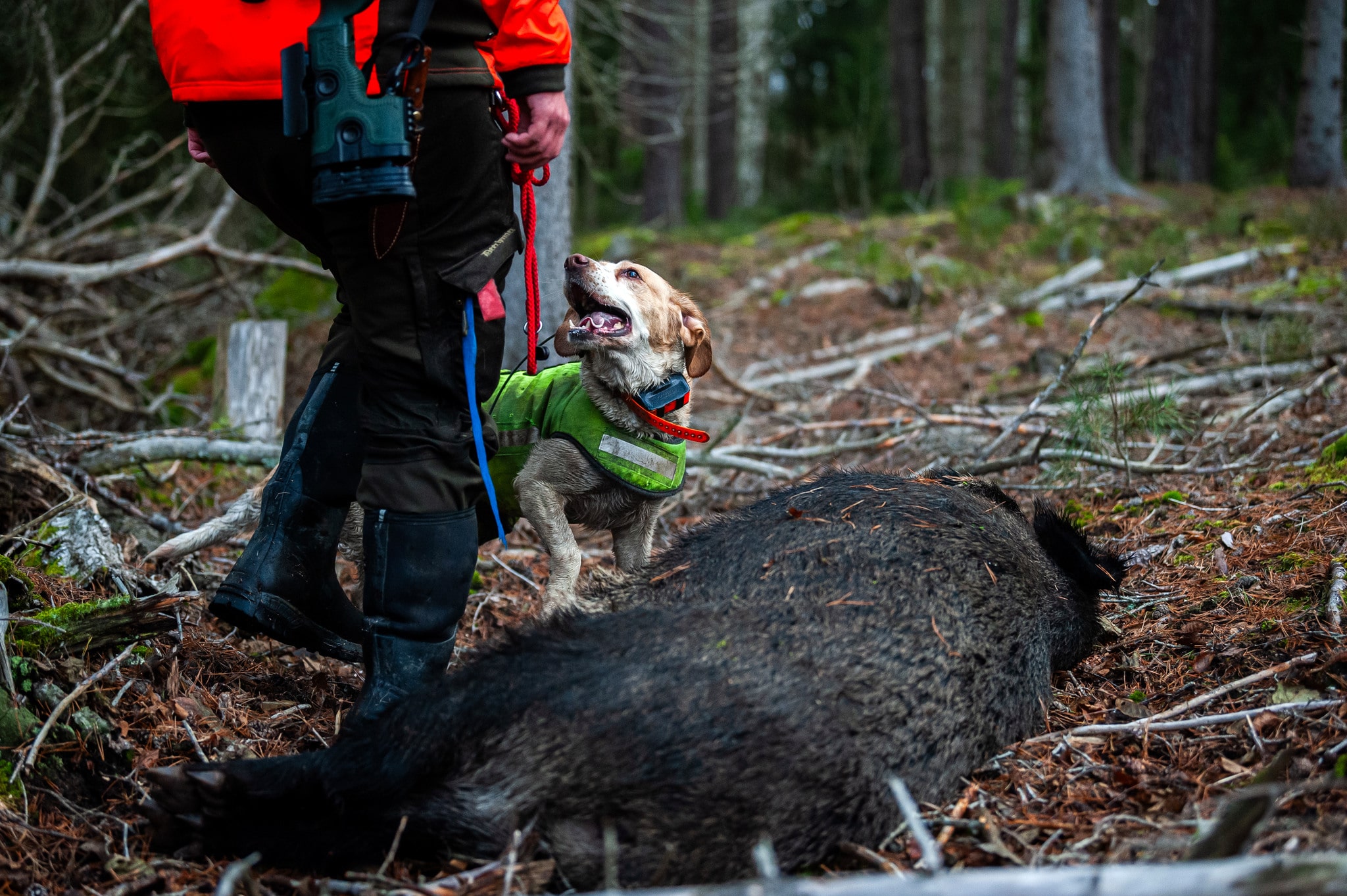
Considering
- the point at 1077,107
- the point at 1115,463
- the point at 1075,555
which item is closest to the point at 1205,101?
the point at 1077,107

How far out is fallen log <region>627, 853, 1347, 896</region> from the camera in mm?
1433

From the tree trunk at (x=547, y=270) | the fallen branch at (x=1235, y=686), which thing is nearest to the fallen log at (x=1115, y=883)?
the fallen branch at (x=1235, y=686)

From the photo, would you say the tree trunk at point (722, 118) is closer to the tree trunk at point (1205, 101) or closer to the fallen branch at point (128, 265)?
the tree trunk at point (1205, 101)

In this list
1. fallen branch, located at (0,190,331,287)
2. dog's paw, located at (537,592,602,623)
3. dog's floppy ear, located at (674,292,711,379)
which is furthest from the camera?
fallen branch, located at (0,190,331,287)

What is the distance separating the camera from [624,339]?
12.4 feet

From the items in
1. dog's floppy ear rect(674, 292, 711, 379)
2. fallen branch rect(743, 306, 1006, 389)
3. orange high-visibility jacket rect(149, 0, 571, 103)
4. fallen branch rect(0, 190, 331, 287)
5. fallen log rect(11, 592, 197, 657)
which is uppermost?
orange high-visibility jacket rect(149, 0, 571, 103)

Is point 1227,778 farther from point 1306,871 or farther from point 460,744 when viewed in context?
point 460,744

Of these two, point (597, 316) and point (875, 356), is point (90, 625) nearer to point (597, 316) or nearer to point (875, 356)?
point (597, 316)

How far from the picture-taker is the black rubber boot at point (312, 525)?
304 centimetres

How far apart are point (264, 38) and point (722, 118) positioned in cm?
1740

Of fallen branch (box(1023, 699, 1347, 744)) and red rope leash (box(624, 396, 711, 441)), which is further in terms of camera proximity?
red rope leash (box(624, 396, 711, 441))

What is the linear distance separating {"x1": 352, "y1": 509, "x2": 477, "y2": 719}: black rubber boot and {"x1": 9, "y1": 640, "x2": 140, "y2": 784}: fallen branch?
0.72m

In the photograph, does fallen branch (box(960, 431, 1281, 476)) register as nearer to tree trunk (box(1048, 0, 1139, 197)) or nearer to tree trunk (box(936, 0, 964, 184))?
tree trunk (box(1048, 0, 1139, 197))

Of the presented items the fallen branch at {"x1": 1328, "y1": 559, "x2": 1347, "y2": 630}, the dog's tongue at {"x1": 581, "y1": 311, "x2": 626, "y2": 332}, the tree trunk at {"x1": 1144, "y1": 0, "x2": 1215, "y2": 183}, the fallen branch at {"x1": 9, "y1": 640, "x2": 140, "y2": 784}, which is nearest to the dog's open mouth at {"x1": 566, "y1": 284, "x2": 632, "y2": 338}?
the dog's tongue at {"x1": 581, "y1": 311, "x2": 626, "y2": 332}
